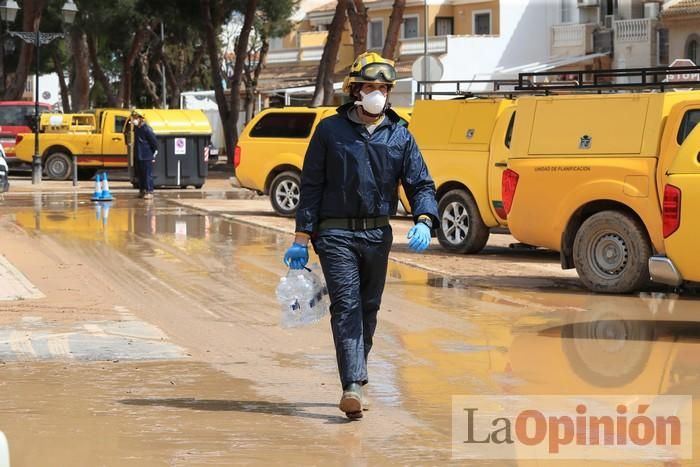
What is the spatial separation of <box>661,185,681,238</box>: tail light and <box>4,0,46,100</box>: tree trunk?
37206mm

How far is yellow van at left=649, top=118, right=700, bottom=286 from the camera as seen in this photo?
11727mm

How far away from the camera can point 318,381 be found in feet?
29.4

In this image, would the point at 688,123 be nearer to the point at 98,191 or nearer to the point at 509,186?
the point at 509,186

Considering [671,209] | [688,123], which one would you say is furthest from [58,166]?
[671,209]

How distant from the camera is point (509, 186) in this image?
14.8 m

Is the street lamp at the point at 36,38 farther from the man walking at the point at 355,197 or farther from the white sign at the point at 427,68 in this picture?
the man walking at the point at 355,197

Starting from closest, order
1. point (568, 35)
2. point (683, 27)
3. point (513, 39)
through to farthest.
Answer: point (683, 27) → point (568, 35) → point (513, 39)

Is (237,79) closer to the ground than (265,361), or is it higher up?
higher up

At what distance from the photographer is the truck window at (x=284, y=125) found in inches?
953

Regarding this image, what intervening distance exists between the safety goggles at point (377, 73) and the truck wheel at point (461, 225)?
389 inches

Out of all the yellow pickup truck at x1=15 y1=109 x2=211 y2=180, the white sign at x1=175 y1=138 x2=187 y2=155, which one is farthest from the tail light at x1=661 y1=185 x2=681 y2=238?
the yellow pickup truck at x1=15 y1=109 x2=211 y2=180

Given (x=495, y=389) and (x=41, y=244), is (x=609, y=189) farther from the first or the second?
(x=41, y=244)

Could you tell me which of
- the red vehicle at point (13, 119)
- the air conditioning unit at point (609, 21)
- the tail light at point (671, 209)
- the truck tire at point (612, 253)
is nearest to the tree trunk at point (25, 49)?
the red vehicle at point (13, 119)

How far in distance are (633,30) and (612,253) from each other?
4169 cm
